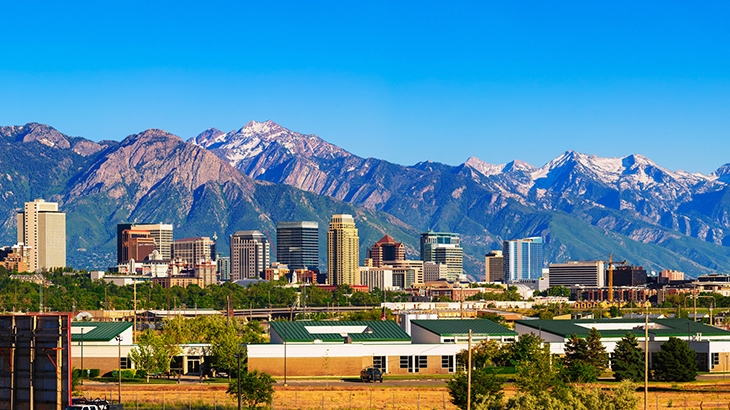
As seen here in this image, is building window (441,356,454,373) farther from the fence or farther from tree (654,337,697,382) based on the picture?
the fence

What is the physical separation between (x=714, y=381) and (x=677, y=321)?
43976 mm

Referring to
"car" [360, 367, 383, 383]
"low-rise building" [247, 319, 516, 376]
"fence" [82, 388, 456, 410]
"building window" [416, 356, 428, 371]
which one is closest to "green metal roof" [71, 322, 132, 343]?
"low-rise building" [247, 319, 516, 376]

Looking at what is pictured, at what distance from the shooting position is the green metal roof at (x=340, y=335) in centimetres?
13188

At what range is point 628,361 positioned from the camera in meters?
120

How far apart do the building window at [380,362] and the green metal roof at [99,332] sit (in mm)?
29521

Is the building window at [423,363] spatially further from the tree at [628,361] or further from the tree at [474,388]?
the tree at [474,388]

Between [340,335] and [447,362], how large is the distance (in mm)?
13112

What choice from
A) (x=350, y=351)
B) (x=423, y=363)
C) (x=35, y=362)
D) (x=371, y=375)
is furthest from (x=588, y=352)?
(x=35, y=362)

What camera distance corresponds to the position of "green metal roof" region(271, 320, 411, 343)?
132 metres

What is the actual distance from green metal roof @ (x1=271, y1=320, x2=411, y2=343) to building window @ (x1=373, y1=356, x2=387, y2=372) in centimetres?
477

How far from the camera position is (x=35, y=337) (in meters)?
53.5

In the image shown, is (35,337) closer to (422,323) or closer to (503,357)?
(503,357)

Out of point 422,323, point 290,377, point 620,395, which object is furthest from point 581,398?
point 422,323

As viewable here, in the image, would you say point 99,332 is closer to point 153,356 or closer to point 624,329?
point 153,356
